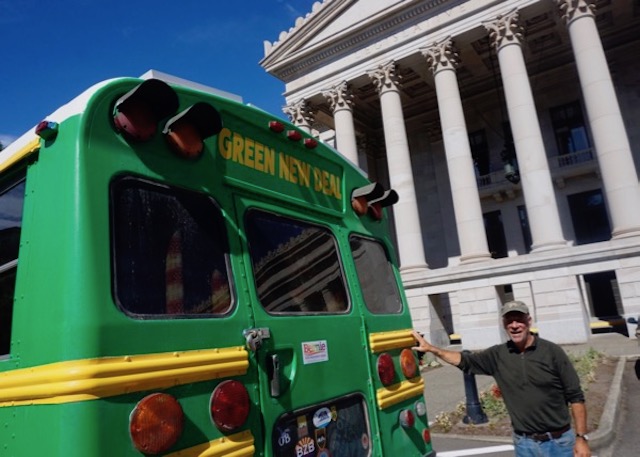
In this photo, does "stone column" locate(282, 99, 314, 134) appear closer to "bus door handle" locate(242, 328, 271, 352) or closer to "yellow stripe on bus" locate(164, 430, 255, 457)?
"bus door handle" locate(242, 328, 271, 352)

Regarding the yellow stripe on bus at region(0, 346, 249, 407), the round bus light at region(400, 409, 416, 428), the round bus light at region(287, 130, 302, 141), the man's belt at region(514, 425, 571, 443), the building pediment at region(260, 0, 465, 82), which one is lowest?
the man's belt at region(514, 425, 571, 443)

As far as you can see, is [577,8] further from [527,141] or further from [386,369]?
[386,369]

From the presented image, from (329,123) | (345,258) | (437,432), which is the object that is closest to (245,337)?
(345,258)

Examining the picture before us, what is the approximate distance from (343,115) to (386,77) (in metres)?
2.93

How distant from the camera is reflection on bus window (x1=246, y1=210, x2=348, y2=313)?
8.81ft

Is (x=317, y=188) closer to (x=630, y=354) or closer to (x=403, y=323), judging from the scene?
(x=403, y=323)

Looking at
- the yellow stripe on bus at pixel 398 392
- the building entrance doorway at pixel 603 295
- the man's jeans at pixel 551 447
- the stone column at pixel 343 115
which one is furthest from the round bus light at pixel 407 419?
the building entrance doorway at pixel 603 295

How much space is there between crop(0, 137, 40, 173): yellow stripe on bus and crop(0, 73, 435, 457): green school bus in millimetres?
11

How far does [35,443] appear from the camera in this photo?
1746 millimetres

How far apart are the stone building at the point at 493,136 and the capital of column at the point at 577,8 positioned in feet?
0.20

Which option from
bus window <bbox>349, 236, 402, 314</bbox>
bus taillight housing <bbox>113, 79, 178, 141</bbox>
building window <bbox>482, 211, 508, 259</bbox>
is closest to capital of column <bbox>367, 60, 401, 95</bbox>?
building window <bbox>482, 211, 508, 259</bbox>

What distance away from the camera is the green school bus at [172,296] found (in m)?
1.78

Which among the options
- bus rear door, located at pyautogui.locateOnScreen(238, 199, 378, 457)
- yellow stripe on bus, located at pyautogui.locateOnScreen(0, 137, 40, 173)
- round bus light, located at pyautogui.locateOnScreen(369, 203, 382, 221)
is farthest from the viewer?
round bus light, located at pyautogui.locateOnScreen(369, 203, 382, 221)

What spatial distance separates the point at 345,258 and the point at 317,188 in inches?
22.3
